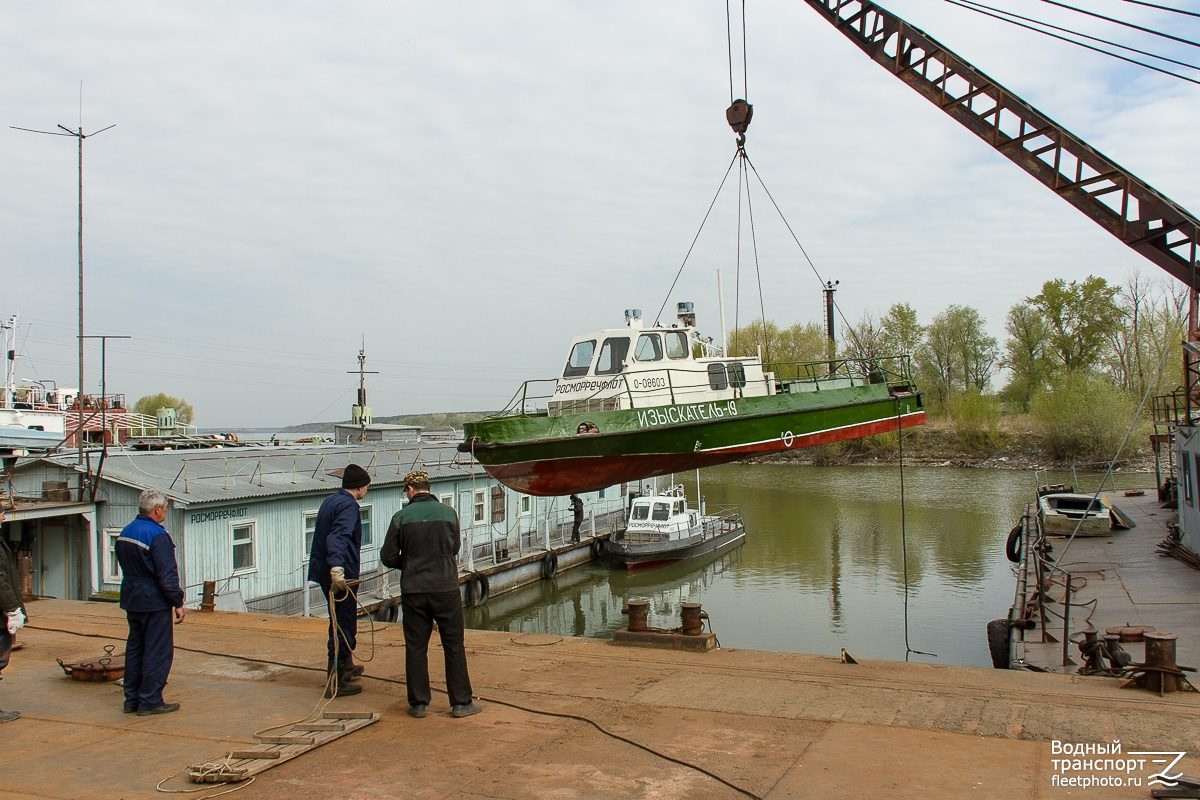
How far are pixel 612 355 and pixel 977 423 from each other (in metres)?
49.1

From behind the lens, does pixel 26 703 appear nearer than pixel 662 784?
No

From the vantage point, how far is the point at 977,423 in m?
54.0

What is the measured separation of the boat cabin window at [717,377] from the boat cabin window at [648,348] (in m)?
0.86

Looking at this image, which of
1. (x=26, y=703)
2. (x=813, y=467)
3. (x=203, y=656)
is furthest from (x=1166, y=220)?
(x=813, y=467)

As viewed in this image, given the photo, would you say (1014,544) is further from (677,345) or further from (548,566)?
(677,345)

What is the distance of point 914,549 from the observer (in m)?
26.7

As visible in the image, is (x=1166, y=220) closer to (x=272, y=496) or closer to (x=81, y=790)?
(x=81, y=790)

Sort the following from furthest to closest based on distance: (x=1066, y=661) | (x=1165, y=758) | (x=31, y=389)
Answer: (x=31, y=389), (x=1066, y=661), (x=1165, y=758)

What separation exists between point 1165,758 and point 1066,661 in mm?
4980

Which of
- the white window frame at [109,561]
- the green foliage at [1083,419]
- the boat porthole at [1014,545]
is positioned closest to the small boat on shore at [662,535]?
the boat porthole at [1014,545]

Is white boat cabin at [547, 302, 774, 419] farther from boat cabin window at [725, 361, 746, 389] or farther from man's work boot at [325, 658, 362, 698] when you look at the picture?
man's work boot at [325, 658, 362, 698]

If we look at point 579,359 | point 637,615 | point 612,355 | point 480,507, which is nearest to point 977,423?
point 480,507

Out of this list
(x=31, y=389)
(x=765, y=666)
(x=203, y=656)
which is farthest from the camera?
(x=31, y=389)

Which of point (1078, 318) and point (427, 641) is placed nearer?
point (427, 641)
